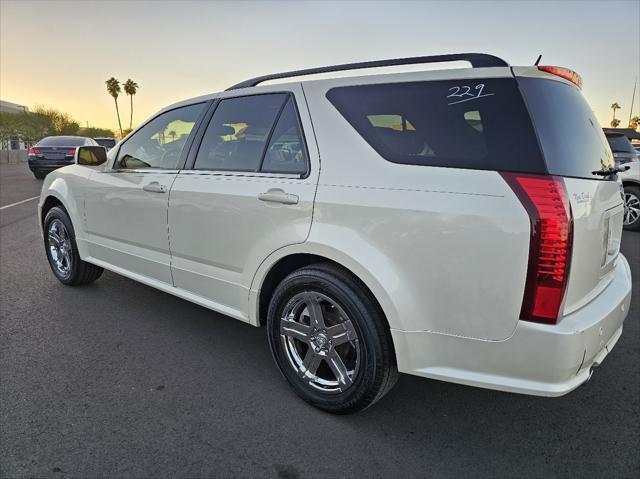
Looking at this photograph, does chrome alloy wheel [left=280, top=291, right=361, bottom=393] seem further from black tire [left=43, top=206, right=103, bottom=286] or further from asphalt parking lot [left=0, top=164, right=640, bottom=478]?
black tire [left=43, top=206, right=103, bottom=286]

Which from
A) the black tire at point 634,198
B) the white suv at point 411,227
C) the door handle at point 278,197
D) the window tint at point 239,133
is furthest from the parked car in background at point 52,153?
the black tire at point 634,198

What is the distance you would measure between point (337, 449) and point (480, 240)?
124cm

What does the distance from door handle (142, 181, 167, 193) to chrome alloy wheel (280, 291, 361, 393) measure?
1.35 m

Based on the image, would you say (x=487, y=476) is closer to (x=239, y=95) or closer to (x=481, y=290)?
(x=481, y=290)

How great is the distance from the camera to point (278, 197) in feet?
8.52

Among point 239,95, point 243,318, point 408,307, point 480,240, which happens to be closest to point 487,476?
point 408,307

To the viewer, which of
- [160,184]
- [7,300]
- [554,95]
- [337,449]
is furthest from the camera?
[7,300]

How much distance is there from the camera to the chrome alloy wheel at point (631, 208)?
28.2ft

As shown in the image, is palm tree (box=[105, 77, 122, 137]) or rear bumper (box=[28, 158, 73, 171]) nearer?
rear bumper (box=[28, 158, 73, 171])

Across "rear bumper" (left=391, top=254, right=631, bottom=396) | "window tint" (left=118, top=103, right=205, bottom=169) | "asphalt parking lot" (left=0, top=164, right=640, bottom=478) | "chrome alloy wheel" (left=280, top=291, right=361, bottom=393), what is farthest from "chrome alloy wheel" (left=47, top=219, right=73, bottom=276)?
"rear bumper" (left=391, top=254, right=631, bottom=396)

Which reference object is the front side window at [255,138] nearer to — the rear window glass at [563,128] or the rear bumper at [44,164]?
the rear window glass at [563,128]

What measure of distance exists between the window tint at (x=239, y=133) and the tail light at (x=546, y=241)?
1529 millimetres

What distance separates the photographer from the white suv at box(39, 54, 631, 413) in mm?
1947

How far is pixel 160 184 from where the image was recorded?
3.38 meters
